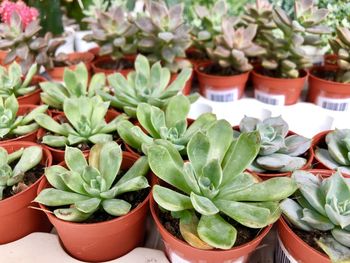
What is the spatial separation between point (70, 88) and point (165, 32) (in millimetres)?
334

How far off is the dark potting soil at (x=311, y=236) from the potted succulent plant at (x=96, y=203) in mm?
281

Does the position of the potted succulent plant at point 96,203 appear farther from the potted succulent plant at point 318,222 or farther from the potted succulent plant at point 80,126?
the potted succulent plant at point 318,222

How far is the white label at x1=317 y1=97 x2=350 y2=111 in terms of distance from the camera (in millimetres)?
1029

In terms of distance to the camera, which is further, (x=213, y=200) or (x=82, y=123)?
(x=82, y=123)

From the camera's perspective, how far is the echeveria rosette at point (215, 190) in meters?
0.53

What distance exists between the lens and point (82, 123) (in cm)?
81

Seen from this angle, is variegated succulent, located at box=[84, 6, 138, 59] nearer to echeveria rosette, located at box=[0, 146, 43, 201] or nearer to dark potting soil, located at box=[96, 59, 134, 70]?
dark potting soil, located at box=[96, 59, 134, 70]

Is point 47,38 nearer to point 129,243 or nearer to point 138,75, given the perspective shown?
point 138,75

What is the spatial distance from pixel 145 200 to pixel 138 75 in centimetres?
41

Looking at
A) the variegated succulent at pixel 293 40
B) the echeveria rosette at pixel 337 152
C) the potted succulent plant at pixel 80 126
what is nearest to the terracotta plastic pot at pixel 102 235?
the potted succulent plant at pixel 80 126

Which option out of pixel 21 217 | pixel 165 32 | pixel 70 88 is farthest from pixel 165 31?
pixel 21 217

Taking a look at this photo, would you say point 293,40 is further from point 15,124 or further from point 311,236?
point 15,124

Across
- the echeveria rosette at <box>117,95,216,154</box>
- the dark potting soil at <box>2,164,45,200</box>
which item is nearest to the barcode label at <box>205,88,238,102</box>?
the echeveria rosette at <box>117,95,216,154</box>

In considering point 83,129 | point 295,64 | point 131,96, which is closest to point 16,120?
point 83,129
